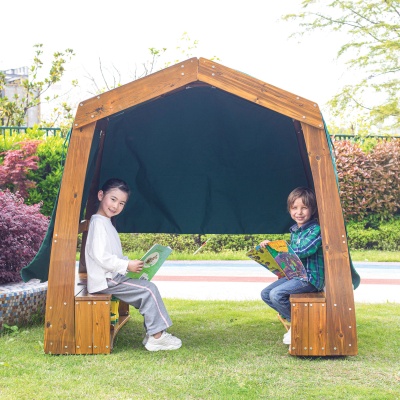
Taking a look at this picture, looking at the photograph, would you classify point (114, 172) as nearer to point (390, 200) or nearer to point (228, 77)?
point (228, 77)

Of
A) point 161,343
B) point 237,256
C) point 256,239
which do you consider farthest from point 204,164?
point 256,239

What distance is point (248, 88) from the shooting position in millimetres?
4984

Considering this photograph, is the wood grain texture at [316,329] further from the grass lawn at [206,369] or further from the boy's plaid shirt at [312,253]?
the boy's plaid shirt at [312,253]

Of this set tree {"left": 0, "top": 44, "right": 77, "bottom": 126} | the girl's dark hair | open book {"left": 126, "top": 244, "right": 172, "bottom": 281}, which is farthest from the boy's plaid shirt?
tree {"left": 0, "top": 44, "right": 77, "bottom": 126}

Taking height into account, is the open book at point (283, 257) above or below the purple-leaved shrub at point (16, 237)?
below

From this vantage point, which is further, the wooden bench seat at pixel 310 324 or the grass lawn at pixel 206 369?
the wooden bench seat at pixel 310 324

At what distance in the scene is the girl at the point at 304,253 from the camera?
5.37m

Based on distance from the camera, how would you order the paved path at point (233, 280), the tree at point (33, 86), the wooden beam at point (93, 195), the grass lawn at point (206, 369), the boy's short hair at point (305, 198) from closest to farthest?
the grass lawn at point (206, 369), the boy's short hair at point (305, 198), the wooden beam at point (93, 195), the paved path at point (233, 280), the tree at point (33, 86)

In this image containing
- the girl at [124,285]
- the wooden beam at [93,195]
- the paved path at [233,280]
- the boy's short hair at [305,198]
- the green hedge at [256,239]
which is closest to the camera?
the girl at [124,285]

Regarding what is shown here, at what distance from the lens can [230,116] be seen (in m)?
6.68

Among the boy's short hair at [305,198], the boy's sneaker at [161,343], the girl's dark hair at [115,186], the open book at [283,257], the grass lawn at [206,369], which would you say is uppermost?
the girl's dark hair at [115,186]

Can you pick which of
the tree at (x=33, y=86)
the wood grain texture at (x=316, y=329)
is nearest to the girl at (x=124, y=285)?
the wood grain texture at (x=316, y=329)

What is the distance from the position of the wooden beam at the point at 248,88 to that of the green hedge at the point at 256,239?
972 centimetres

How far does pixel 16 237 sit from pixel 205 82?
2.81 meters
